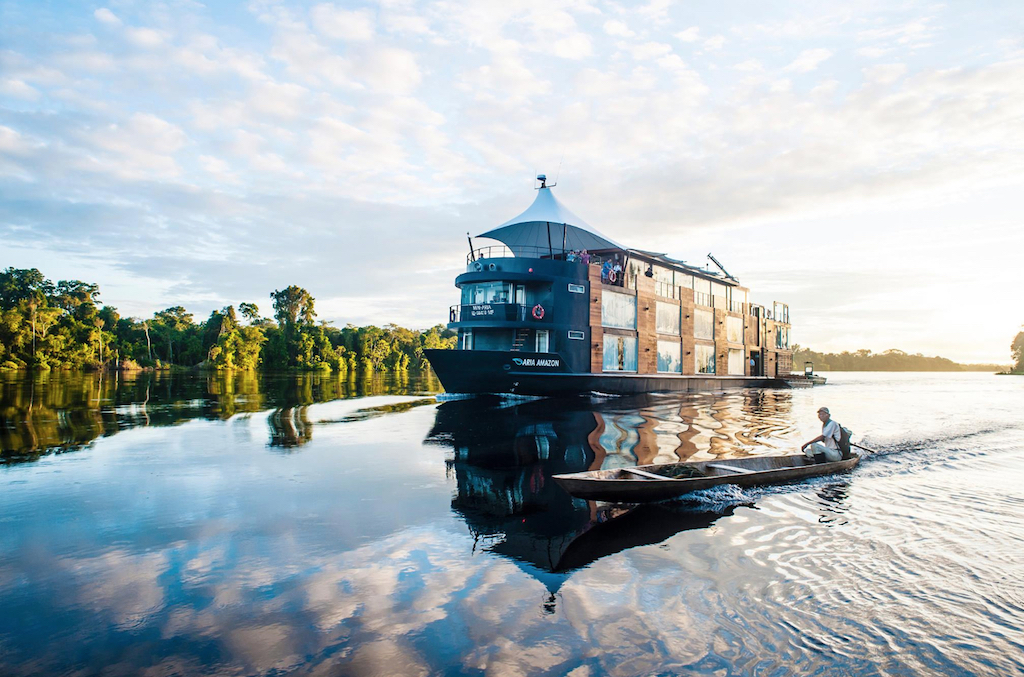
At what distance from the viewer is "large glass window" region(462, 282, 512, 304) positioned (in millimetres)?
28906

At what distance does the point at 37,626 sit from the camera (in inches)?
205

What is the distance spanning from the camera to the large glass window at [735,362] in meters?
45.2

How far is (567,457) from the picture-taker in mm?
13805

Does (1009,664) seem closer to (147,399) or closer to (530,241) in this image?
(530,241)

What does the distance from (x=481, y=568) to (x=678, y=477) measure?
14.4 feet

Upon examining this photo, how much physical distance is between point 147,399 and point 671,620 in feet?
108

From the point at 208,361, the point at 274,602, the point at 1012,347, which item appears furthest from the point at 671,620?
the point at 1012,347

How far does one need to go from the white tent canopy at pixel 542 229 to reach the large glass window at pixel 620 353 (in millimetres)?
6756

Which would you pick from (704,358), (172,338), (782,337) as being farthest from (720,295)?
(172,338)

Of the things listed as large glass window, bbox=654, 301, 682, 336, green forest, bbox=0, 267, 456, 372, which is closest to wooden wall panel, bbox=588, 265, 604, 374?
large glass window, bbox=654, 301, 682, 336

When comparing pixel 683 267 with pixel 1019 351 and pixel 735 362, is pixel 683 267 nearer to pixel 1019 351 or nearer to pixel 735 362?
pixel 735 362

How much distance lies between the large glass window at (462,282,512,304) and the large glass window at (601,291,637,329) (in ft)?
21.5

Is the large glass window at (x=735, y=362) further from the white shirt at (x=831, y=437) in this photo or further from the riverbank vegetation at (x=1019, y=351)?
the riverbank vegetation at (x=1019, y=351)

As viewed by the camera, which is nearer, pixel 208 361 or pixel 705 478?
pixel 705 478
